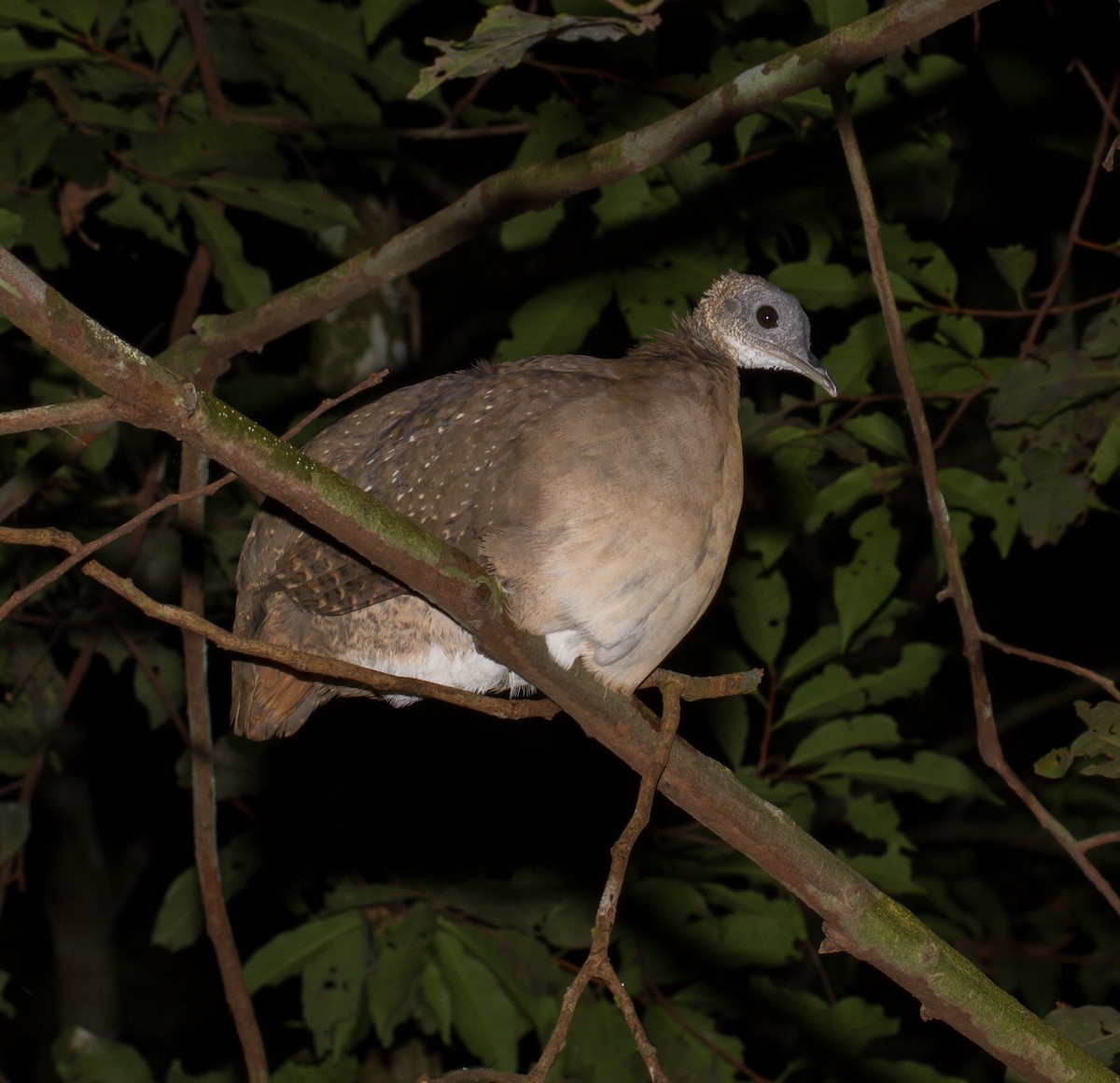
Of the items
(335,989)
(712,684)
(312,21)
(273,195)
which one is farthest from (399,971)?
(312,21)

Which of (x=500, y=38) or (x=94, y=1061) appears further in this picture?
(x=94, y=1061)

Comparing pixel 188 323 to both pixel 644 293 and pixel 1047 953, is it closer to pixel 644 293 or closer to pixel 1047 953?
pixel 644 293

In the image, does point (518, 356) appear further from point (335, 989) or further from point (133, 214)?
point (335, 989)

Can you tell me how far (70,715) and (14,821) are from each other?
2858mm

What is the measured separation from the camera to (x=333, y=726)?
527 cm

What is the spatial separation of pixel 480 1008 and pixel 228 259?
241 cm

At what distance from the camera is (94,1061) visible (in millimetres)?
4328

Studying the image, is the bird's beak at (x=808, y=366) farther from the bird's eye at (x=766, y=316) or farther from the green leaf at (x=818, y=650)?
the green leaf at (x=818, y=650)

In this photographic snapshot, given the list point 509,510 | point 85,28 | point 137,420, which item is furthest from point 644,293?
Result: point 137,420

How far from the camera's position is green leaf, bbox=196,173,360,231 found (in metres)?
4.21

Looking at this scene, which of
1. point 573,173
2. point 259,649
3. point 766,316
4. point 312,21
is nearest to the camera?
point 259,649

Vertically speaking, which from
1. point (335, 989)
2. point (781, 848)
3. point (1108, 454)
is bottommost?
point (335, 989)

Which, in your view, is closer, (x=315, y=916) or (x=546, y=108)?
(x=546, y=108)

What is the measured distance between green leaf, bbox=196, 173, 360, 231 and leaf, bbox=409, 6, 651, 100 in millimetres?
1565
